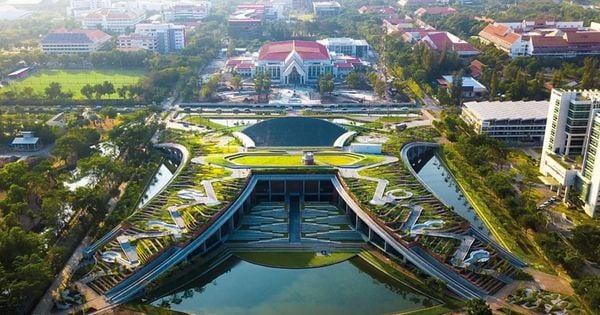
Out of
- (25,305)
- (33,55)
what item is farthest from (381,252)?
(33,55)

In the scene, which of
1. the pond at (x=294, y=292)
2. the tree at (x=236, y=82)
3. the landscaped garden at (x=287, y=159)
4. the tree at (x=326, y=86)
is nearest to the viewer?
the pond at (x=294, y=292)

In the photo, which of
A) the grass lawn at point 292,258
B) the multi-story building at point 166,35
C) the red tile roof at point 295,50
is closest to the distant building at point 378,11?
the red tile roof at point 295,50

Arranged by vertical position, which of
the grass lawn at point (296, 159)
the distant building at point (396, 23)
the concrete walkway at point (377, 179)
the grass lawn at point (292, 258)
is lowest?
the grass lawn at point (292, 258)

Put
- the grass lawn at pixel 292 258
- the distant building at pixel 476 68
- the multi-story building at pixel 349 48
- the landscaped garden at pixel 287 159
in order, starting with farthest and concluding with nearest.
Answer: the multi-story building at pixel 349 48, the distant building at pixel 476 68, the landscaped garden at pixel 287 159, the grass lawn at pixel 292 258

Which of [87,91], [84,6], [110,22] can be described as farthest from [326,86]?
[84,6]

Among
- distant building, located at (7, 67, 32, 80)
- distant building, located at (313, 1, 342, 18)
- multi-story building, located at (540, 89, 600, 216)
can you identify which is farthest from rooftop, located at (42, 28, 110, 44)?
multi-story building, located at (540, 89, 600, 216)

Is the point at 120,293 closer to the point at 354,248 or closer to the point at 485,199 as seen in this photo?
the point at 354,248

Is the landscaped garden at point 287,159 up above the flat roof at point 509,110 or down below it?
below

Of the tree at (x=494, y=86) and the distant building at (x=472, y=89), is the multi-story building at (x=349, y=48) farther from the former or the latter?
the tree at (x=494, y=86)
